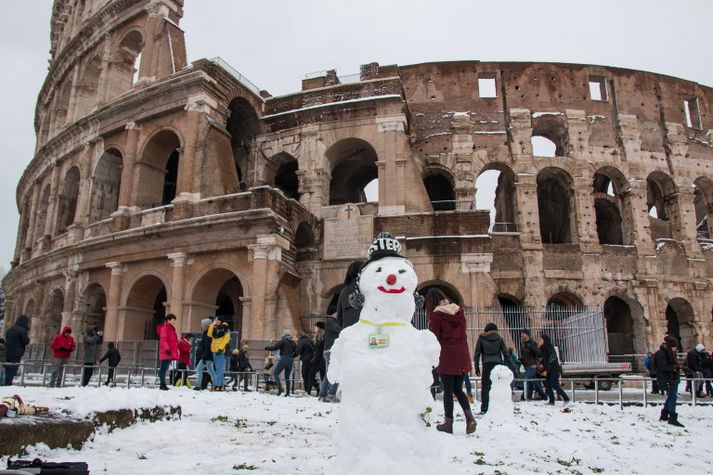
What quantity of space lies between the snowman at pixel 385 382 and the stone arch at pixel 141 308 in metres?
15.1

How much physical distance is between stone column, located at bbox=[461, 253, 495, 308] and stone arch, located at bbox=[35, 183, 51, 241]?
1982cm

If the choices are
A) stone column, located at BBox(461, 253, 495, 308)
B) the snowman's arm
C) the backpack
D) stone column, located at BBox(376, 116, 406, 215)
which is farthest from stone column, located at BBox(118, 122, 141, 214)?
the snowman's arm

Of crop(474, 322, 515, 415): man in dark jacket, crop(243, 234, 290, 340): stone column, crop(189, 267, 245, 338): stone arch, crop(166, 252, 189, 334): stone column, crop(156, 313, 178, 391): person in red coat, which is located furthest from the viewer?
crop(189, 267, 245, 338): stone arch

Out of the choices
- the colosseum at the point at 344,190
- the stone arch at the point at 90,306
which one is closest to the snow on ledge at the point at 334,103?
the colosseum at the point at 344,190

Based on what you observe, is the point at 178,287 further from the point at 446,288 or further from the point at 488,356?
the point at 488,356

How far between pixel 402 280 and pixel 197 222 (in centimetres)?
1359

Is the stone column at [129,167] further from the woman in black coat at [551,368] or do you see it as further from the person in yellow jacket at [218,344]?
the woman in black coat at [551,368]

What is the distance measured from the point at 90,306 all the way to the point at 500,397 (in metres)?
17.7

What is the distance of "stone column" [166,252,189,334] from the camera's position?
54.3ft

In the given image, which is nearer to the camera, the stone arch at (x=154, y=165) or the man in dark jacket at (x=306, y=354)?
the man in dark jacket at (x=306, y=354)

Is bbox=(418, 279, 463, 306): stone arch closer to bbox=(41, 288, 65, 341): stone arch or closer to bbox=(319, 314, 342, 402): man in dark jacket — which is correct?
bbox=(319, 314, 342, 402): man in dark jacket

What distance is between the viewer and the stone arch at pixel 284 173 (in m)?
20.6

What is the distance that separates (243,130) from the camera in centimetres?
2138

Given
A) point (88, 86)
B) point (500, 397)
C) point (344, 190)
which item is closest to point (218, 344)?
point (500, 397)
